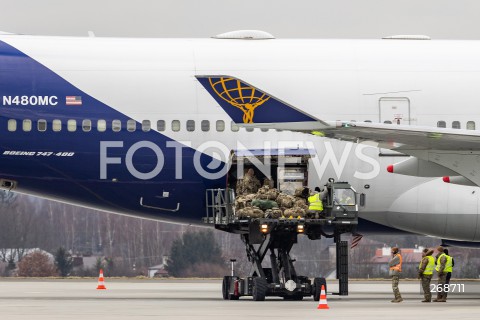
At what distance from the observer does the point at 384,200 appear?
36375mm

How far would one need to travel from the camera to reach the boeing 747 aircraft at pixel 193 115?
35625 millimetres

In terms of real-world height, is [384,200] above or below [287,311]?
above

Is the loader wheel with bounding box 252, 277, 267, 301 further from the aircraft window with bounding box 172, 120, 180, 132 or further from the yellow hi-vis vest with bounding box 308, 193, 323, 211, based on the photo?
the aircraft window with bounding box 172, 120, 180, 132

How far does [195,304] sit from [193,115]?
19.5 ft

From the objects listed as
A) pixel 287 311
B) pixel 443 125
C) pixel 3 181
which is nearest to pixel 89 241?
pixel 3 181

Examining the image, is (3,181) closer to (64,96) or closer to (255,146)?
(64,96)

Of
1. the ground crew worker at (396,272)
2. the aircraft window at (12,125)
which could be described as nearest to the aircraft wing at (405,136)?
the ground crew worker at (396,272)

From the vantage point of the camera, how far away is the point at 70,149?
3566 cm

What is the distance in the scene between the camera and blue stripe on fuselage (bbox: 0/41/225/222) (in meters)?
35.5

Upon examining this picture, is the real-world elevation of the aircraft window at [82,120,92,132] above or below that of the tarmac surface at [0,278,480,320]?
above

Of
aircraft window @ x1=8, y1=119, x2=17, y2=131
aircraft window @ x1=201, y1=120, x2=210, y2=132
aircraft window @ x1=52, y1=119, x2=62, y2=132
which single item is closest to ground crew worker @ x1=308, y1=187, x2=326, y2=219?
aircraft window @ x1=201, y1=120, x2=210, y2=132

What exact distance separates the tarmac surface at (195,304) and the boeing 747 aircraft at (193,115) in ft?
9.24

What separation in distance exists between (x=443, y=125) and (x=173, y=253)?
21.1 metres

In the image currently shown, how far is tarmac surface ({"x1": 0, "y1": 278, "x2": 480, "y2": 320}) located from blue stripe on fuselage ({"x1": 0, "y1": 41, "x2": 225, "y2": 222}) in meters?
2.91
